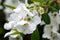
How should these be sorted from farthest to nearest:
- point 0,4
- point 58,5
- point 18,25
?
point 0,4 < point 58,5 < point 18,25

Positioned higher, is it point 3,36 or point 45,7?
point 45,7

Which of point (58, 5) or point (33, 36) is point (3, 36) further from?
point (58, 5)

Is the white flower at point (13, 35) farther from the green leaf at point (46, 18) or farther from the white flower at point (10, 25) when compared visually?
the green leaf at point (46, 18)

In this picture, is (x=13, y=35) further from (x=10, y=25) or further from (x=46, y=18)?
(x=46, y=18)

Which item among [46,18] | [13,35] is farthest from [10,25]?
[46,18]

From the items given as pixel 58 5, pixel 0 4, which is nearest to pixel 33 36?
pixel 58 5

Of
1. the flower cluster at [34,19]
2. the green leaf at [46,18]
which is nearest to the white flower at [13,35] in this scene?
the flower cluster at [34,19]

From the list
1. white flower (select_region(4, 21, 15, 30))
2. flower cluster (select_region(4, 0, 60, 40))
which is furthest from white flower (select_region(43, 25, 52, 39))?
white flower (select_region(4, 21, 15, 30))

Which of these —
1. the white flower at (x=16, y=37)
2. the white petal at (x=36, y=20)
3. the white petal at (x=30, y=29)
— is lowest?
the white flower at (x=16, y=37)

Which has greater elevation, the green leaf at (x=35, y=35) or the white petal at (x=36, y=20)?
the white petal at (x=36, y=20)
